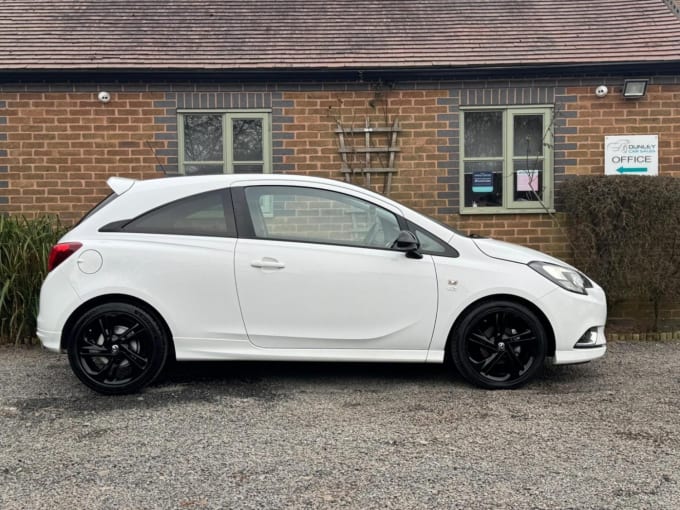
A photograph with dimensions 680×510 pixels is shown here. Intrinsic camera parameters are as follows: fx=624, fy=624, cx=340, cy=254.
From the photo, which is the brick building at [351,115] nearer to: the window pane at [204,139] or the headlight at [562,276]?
the window pane at [204,139]

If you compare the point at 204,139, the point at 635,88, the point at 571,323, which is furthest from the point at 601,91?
the point at 204,139

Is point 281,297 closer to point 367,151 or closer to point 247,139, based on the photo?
point 367,151

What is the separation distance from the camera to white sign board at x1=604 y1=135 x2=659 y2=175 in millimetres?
7336

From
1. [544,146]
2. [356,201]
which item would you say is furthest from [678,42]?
[356,201]

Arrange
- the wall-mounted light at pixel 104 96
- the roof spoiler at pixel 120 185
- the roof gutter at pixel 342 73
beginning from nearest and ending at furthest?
the roof spoiler at pixel 120 185
the roof gutter at pixel 342 73
the wall-mounted light at pixel 104 96

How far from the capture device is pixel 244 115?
7469mm

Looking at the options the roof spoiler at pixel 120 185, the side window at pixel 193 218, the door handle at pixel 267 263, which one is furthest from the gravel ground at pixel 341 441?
the roof spoiler at pixel 120 185

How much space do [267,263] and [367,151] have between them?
11.0 feet

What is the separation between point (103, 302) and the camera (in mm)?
4430

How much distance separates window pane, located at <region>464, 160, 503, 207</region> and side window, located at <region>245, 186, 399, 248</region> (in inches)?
125

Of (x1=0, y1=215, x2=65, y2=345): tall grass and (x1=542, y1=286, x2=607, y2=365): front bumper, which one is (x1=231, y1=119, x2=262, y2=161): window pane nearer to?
(x1=0, y1=215, x2=65, y2=345): tall grass

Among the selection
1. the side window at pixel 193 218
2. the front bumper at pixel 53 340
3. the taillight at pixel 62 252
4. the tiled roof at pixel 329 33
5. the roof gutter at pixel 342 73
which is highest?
the tiled roof at pixel 329 33

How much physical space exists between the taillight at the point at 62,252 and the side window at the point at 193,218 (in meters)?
0.36

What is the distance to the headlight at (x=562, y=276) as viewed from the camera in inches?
179
